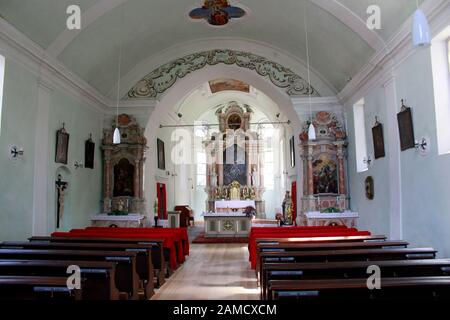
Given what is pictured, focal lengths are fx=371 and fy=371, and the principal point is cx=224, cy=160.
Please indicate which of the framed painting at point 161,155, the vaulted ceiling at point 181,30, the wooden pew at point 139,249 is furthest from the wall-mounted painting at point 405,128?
the framed painting at point 161,155

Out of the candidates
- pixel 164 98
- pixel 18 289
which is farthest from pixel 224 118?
pixel 18 289

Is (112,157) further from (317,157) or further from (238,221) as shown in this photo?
(317,157)

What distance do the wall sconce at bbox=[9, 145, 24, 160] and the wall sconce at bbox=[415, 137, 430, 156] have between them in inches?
278

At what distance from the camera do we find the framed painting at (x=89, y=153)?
32.1ft

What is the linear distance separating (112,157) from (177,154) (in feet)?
20.5

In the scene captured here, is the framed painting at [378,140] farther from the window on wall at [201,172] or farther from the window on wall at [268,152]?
the window on wall at [201,172]

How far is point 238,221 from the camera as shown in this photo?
1224 cm

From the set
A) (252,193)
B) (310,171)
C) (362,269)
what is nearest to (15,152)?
(362,269)

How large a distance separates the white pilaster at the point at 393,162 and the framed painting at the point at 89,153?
734cm

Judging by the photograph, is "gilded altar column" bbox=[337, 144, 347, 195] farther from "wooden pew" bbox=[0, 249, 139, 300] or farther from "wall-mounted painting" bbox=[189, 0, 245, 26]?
"wooden pew" bbox=[0, 249, 139, 300]

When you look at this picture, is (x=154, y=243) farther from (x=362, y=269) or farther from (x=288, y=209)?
(x=288, y=209)

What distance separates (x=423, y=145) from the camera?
604cm

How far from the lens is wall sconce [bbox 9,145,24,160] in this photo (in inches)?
262

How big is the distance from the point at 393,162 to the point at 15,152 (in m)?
7.14
